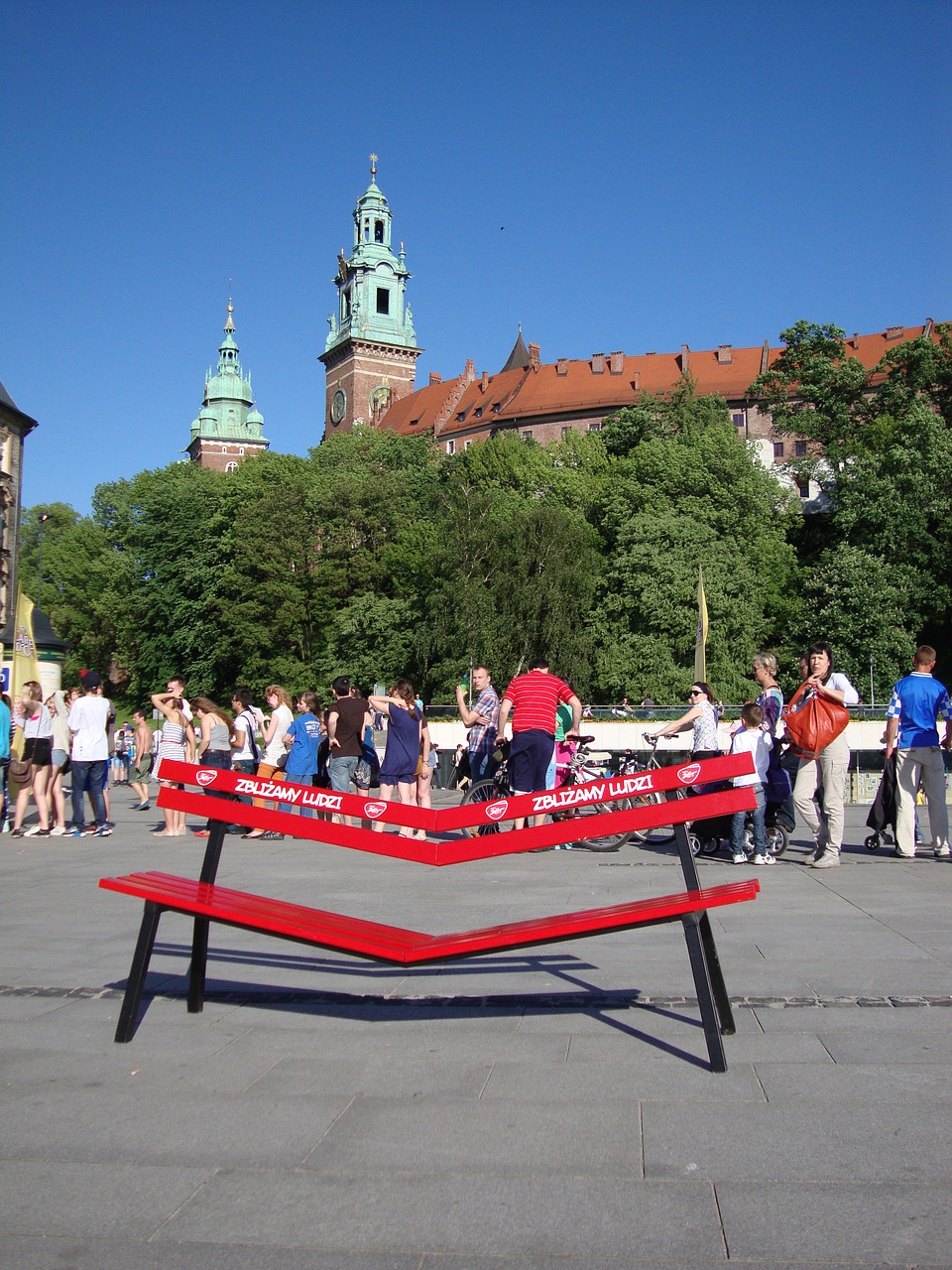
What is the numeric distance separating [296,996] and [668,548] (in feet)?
156

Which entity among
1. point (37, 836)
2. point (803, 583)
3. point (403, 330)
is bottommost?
point (37, 836)

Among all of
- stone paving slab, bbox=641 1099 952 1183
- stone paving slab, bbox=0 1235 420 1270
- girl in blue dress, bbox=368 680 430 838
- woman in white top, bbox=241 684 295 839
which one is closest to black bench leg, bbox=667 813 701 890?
stone paving slab, bbox=641 1099 952 1183

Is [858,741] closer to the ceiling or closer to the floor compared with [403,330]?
closer to the floor

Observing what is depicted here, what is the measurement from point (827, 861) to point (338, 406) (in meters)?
104

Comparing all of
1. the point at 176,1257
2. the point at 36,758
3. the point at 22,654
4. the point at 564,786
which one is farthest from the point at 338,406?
the point at 176,1257

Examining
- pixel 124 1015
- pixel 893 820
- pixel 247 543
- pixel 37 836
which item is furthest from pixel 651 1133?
pixel 247 543

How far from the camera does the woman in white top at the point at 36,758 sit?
14.6 metres

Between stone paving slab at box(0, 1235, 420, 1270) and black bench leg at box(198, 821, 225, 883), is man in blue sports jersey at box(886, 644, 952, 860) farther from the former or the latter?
stone paving slab at box(0, 1235, 420, 1270)

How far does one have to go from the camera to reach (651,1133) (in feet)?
13.1

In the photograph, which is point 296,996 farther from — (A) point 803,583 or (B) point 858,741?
(A) point 803,583

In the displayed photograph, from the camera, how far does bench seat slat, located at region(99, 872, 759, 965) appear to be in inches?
190

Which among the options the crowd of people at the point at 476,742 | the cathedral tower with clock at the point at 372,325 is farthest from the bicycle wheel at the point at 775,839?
the cathedral tower with clock at the point at 372,325

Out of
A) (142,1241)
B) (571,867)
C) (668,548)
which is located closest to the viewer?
(142,1241)

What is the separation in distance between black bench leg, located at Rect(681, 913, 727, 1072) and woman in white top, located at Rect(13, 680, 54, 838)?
11522 millimetres
